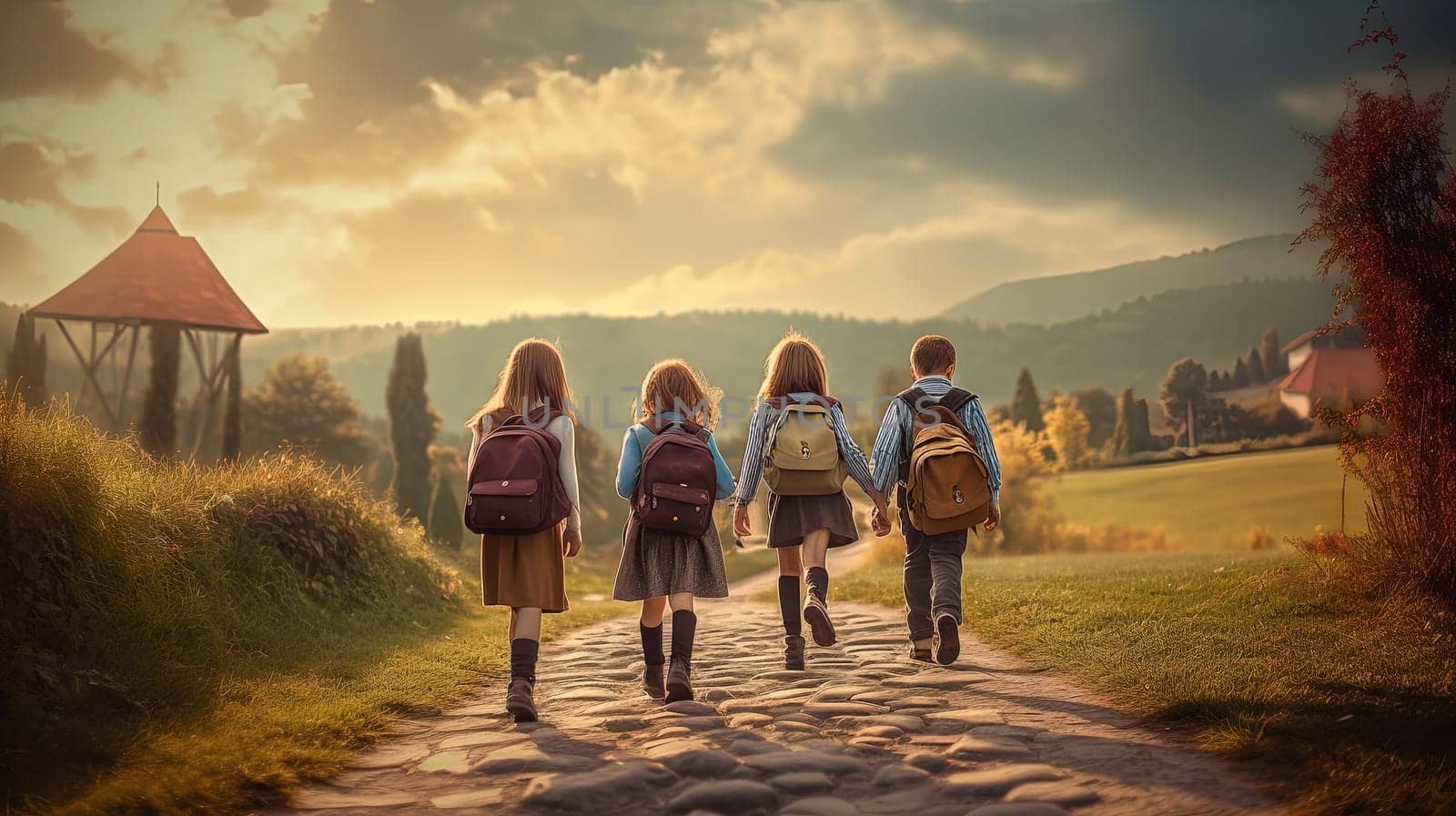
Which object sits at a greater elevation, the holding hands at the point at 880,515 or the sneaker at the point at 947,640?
the holding hands at the point at 880,515

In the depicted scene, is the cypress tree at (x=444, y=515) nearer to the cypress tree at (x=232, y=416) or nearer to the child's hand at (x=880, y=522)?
the cypress tree at (x=232, y=416)

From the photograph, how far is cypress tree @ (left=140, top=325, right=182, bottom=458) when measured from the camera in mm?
24188

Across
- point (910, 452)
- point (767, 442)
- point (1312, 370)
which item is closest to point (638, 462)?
point (767, 442)

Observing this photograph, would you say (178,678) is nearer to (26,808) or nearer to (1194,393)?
(26,808)

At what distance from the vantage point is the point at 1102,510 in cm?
Answer: 3716

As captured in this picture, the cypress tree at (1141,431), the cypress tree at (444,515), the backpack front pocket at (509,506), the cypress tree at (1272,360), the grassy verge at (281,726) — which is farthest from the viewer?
the cypress tree at (1141,431)

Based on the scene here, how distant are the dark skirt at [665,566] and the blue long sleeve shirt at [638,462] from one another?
0.67ft

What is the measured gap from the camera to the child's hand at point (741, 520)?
20.9ft

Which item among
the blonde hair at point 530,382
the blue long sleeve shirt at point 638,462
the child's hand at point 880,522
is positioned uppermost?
the blonde hair at point 530,382

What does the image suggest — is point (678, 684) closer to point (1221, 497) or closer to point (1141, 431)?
point (1221, 497)

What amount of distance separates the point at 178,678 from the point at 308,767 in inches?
64.5

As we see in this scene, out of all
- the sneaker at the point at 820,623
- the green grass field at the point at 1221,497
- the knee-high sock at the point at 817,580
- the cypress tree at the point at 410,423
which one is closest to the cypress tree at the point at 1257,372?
the green grass field at the point at 1221,497

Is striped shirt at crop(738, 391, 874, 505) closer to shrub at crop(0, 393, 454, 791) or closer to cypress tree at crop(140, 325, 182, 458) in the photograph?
shrub at crop(0, 393, 454, 791)

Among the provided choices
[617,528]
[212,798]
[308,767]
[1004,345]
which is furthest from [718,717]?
[1004,345]
